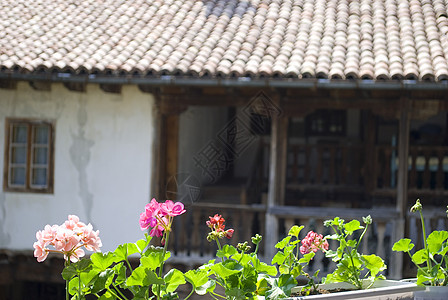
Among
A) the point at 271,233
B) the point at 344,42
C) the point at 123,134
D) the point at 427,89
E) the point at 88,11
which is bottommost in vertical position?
the point at 271,233

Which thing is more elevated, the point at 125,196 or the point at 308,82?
the point at 308,82

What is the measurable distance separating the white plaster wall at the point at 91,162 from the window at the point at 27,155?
0.35ft

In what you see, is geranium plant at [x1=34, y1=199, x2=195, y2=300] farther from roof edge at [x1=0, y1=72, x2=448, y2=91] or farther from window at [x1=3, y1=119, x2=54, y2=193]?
window at [x1=3, y1=119, x2=54, y2=193]

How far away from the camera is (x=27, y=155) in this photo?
377 inches

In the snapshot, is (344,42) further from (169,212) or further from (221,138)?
→ (169,212)

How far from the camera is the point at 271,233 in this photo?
8.53 metres

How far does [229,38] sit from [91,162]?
2.50m

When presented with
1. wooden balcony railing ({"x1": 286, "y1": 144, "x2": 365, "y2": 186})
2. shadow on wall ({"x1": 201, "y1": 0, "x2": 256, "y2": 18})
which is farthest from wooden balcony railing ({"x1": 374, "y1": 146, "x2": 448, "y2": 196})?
shadow on wall ({"x1": 201, "y1": 0, "x2": 256, "y2": 18})

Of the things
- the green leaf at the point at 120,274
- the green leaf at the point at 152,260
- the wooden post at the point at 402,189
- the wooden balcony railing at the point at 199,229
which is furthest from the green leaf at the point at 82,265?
the wooden post at the point at 402,189

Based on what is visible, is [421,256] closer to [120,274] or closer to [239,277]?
[239,277]

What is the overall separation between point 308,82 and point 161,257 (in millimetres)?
5385

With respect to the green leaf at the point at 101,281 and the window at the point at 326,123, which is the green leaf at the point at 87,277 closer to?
the green leaf at the point at 101,281

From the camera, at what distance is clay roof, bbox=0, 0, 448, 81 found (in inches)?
328

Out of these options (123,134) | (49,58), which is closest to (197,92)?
(123,134)
